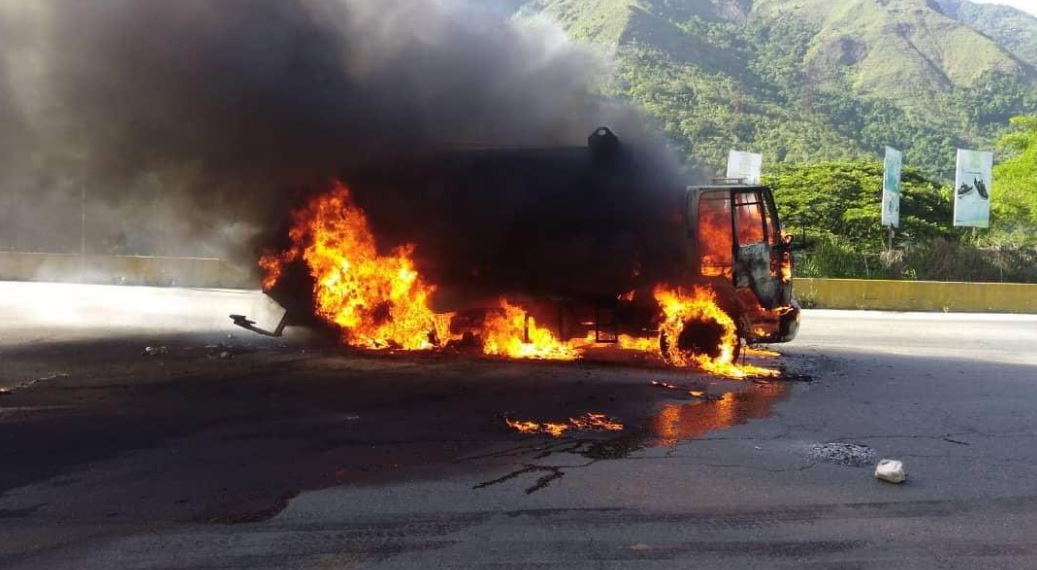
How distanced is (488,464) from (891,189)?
20.2 metres

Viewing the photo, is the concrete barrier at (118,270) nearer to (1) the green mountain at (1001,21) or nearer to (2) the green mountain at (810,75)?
(2) the green mountain at (810,75)

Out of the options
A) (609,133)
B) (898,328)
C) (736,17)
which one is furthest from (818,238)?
(736,17)

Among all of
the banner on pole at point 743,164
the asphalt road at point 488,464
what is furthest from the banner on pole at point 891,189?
the asphalt road at point 488,464

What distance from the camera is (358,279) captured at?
31.4ft

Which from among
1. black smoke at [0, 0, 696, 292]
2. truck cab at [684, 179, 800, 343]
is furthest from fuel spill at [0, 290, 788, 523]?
black smoke at [0, 0, 696, 292]

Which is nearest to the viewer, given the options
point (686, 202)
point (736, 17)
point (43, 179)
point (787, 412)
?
point (787, 412)

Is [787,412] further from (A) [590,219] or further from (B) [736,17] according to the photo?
(B) [736,17]

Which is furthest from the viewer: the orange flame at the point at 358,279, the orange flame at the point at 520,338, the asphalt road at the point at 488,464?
the orange flame at the point at 358,279

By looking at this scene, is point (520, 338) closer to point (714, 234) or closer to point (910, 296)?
point (714, 234)

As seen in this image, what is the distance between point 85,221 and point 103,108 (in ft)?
28.5

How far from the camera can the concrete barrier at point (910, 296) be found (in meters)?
18.6

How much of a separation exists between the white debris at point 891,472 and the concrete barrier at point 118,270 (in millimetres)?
17917

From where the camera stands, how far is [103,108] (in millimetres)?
9609

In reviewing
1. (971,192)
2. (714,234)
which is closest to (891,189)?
(971,192)
